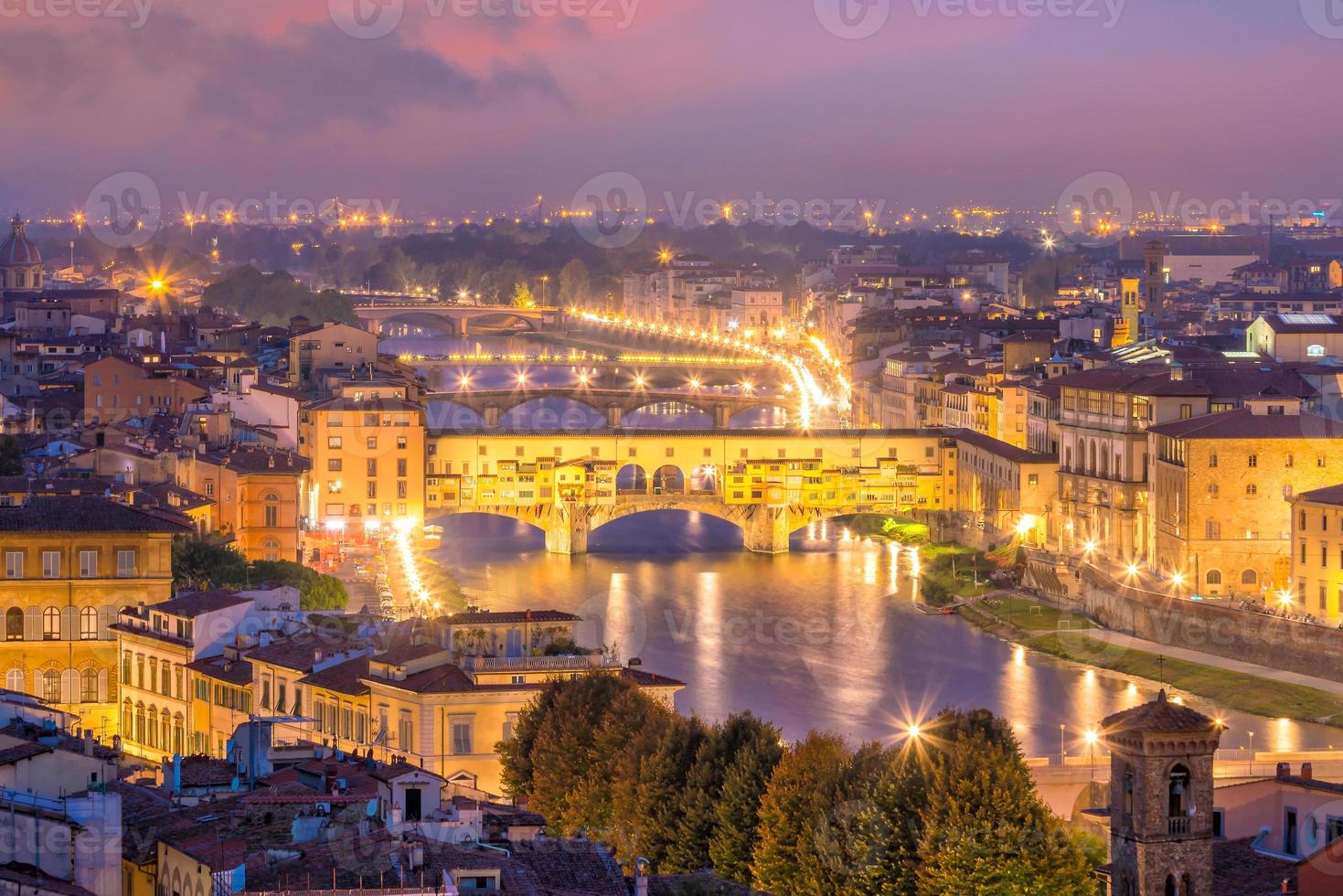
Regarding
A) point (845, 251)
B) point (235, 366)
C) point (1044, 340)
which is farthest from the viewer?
point (845, 251)

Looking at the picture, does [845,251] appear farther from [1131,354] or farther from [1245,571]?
[1245,571]

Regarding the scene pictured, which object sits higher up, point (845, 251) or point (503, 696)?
point (845, 251)

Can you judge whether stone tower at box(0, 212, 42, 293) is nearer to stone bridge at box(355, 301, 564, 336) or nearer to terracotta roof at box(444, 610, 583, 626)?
stone bridge at box(355, 301, 564, 336)

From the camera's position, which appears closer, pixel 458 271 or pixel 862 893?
pixel 862 893

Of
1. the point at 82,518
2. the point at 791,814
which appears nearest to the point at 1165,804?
the point at 791,814

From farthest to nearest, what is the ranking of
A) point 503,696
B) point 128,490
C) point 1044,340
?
Answer: point 1044,340 → point 128,490 → point 503,696

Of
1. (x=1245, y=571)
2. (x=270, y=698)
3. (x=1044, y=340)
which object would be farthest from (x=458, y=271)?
(x=270, y=698)

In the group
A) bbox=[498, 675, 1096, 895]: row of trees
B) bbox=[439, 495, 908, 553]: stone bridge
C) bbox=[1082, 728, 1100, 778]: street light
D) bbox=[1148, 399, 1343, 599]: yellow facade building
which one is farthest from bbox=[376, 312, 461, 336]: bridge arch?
bbox=[498, 675, 1096, 895]: row of trees
